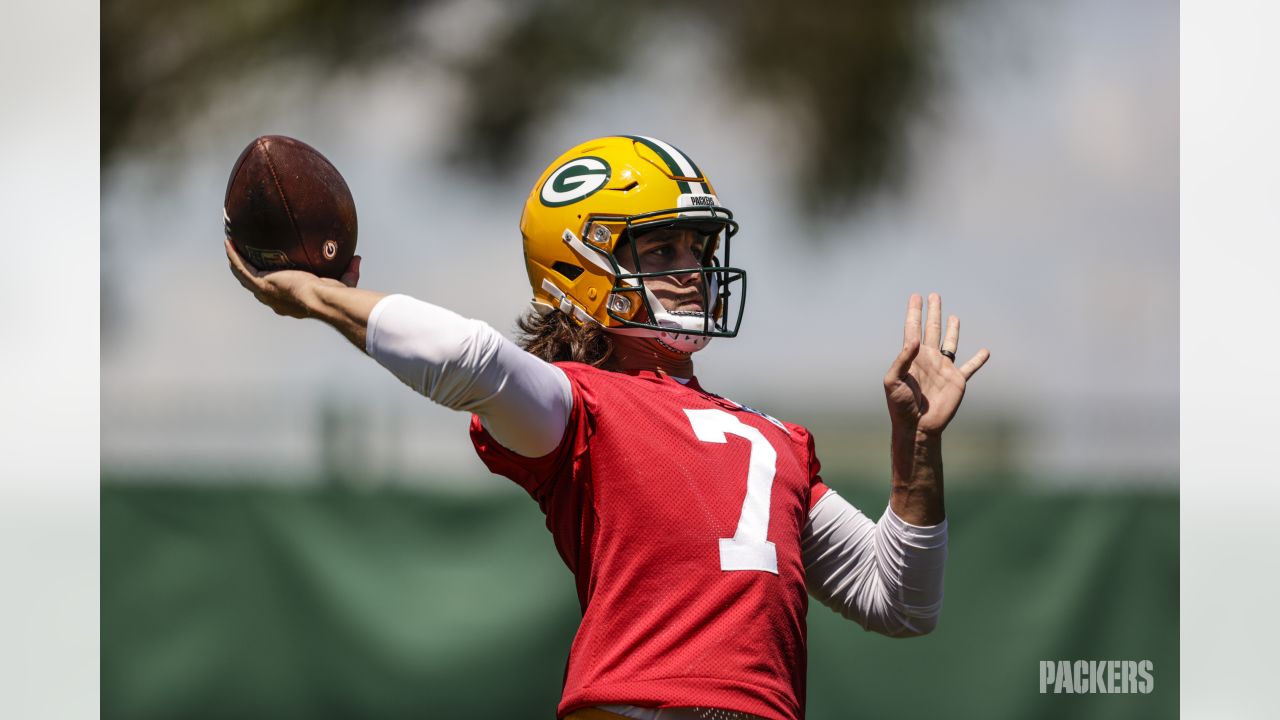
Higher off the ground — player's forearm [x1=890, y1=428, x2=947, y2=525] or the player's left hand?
the player's left hand

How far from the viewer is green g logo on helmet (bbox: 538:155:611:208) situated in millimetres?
2582

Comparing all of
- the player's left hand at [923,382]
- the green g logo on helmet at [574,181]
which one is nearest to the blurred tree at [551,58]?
the green g logo on helmet at [574,181]

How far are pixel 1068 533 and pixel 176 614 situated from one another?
11.4 ft

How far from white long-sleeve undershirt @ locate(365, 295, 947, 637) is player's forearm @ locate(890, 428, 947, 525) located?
0.03m

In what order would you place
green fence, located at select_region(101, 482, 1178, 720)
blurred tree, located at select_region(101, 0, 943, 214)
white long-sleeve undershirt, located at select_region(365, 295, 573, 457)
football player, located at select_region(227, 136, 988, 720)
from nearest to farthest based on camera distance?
white long-sleeve undershirt, located at select_region(365, 295, 573, 457), football player, located at select_region(227, 136, 988, 720), green fence, located at select_region(101, 482, 1178, 720), blurred tree, located at select_region(101, 0, 943, 214)

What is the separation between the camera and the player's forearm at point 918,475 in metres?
2.38

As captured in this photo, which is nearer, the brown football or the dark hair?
the brown football

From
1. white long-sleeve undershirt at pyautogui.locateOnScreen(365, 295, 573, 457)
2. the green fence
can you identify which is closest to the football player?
white long-sleeve undershirt at pyautogui.locateOnScreen(365, 295, 573, 457)

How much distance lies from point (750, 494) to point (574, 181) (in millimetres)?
783

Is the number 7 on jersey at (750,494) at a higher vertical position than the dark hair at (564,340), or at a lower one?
lower

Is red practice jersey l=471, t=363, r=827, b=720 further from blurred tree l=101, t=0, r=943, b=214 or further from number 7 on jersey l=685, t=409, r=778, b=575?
blurred tree l=101, t=0, r=943, b=214

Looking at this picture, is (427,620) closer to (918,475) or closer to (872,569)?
(872,569)

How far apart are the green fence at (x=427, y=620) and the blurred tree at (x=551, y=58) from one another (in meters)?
A: 1.63

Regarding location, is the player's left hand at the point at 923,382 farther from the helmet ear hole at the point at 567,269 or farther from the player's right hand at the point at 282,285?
the player's right hand at the point at 282,285
